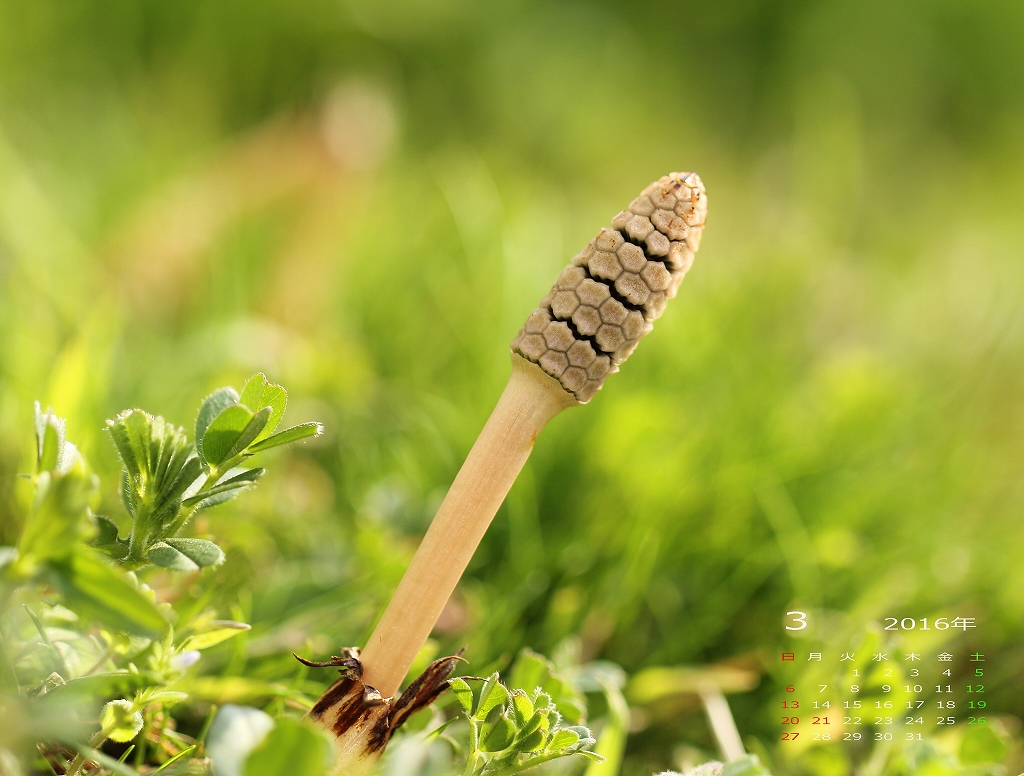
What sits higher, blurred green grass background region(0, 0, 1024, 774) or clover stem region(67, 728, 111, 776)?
blurred green grass background region(0, 0, 1024, 774)

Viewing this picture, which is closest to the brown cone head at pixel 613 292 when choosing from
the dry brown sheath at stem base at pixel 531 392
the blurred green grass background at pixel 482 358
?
the dry brown sheath at stem base at pixel 531 392

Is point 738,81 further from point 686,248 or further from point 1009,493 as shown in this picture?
point 686,248

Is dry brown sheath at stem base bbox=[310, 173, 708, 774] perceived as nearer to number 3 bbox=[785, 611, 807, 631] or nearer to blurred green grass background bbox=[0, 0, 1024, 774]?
blurred green grass background bbox=[0, 0, 1024, 774]

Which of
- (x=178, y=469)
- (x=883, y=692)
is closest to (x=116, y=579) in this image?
(x=178, y=469)

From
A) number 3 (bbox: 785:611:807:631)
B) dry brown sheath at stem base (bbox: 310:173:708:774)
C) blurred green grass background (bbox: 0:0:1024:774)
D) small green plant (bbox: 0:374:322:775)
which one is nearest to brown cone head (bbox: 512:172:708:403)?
dry brown sheath at stem base (bbox: 310:173:708:774)

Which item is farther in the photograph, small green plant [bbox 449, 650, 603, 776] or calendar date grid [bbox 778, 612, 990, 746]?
calendar date grid [bbox 778, 612, 990, 746]

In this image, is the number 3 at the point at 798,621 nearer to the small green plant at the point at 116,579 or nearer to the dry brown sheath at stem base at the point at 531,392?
the dry brown sheath at stem base at the point at 531,392

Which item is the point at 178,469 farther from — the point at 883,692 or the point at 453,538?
the point at 883,692
